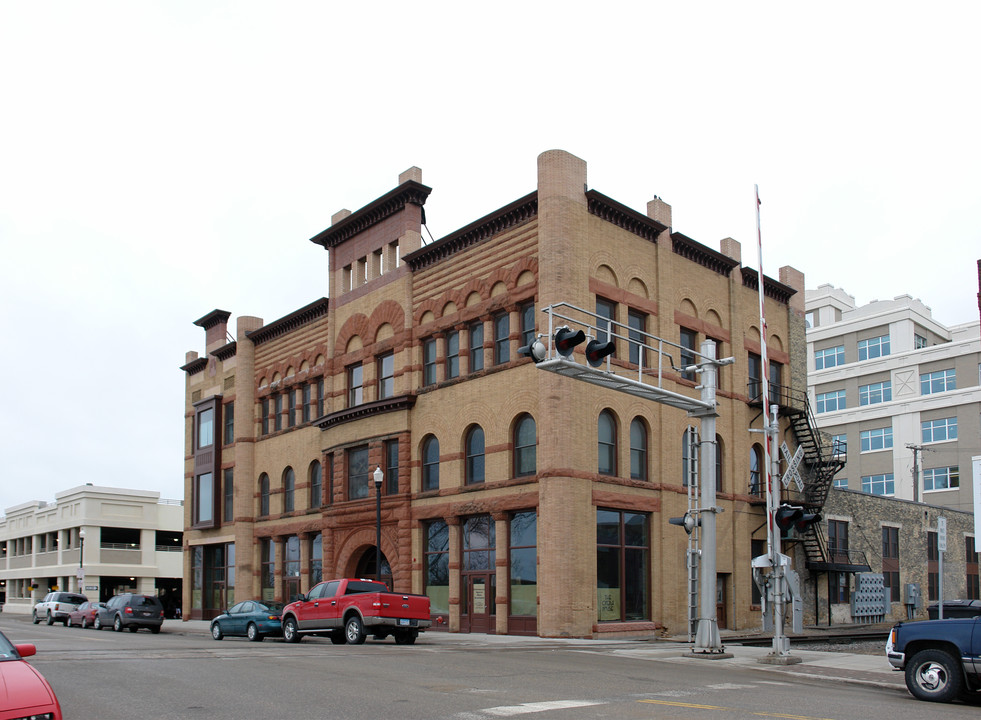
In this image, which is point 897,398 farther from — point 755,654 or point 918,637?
point 918,637

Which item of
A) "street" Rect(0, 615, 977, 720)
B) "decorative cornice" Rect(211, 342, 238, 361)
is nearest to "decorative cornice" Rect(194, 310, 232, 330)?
"decorative cornice" Rect(211, 342, 238, 361)

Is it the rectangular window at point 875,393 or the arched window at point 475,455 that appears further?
the rectangular window at point 875,393

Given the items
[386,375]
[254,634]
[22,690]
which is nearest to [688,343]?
[386,375]

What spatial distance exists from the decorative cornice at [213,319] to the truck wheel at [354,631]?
28005 millimetres

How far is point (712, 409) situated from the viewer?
2252 cm

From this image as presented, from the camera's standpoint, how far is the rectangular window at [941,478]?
224ft

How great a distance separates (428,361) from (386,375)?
9.03 ft

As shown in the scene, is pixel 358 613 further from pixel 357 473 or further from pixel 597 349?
pixel 597 349

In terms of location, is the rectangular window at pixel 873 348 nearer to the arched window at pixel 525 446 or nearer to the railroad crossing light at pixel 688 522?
the arched window at pixel 525 446

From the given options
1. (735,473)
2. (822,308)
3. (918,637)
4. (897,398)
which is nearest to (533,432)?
(735,473)

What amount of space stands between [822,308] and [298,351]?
2253 inches

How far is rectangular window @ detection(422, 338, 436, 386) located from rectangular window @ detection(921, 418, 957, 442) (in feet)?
A: 163

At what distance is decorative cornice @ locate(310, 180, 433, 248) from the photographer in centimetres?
3684

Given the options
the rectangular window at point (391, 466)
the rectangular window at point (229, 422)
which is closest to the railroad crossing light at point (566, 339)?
the rectangular window at point (391, 466)
